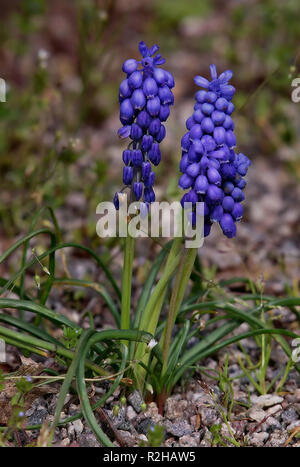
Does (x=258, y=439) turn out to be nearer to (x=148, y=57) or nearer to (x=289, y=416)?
(x=289, y=416)

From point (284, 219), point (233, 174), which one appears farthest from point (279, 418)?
point (284, 219)

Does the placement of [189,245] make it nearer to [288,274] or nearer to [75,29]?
[288,274]

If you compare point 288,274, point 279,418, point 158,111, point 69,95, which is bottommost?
point 279,418

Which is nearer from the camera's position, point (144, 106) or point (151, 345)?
point (144, 106)

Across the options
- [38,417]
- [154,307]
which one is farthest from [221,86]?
[38,417]

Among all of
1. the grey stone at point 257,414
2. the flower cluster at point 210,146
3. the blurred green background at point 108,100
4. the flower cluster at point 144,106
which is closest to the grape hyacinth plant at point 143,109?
the flower cluster at point 144,106

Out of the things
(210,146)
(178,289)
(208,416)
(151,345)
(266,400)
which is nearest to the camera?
(210,146)

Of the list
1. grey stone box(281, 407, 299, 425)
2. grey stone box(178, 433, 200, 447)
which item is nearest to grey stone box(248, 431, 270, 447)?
grey stone box(281, 407, 299, 425)
